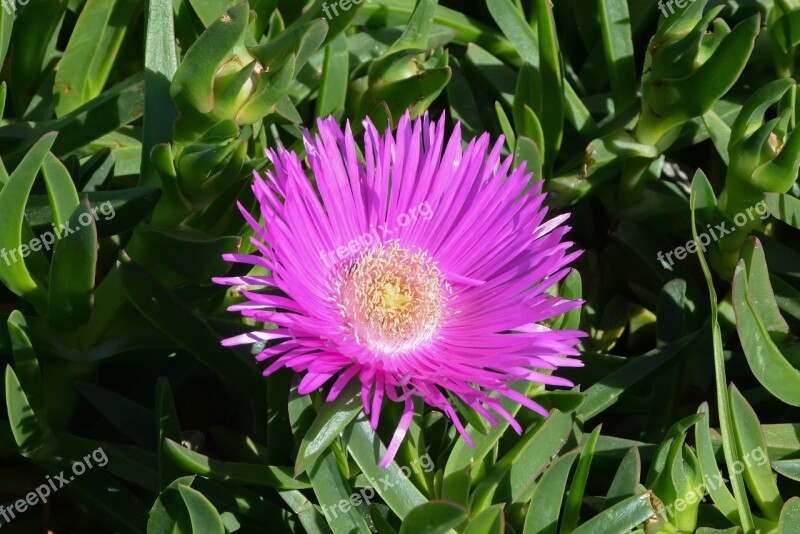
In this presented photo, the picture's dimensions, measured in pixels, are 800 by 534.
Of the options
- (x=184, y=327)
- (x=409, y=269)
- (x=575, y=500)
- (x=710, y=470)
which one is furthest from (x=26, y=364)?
(x=710, y=470)

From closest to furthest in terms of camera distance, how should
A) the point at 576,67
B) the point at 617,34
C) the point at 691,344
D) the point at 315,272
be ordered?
the point at 315,272, the point at 691,344, the point at 617,34, the point at 576,67

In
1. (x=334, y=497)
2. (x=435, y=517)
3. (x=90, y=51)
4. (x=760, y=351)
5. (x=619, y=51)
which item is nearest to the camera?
(x=435, y=517)

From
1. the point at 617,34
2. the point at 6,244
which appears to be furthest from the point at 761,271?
the point at 6,244

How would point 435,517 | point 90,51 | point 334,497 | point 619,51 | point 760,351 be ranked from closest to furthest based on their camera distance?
1. point 435,517
2. point 334,497
3. point 760,351
4. point 90,51
5. point 619,51

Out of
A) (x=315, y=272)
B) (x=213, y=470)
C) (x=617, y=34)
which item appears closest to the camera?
(x=213, y=470)

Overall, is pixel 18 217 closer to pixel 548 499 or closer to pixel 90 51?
pixel 90 51

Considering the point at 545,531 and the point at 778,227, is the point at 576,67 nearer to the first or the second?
the point at 778,227

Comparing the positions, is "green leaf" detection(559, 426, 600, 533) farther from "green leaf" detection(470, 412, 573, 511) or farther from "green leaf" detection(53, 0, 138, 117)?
"green leaf" detection(53, 0, 138, 117)
